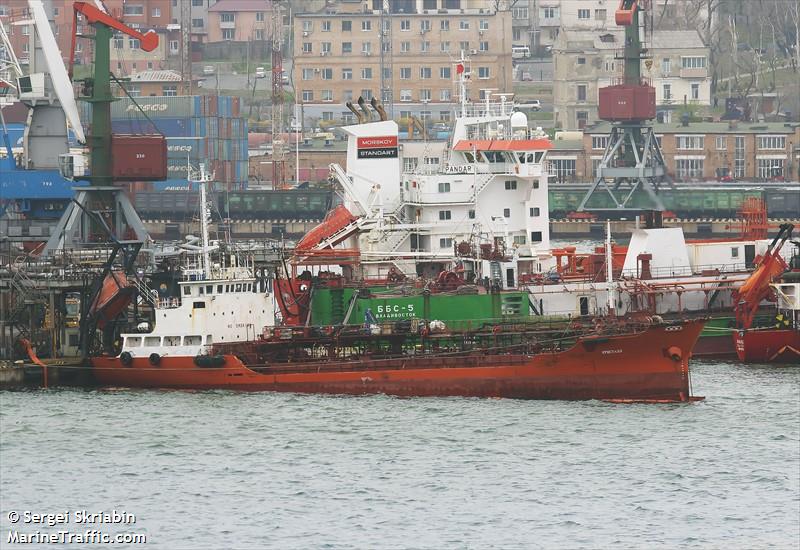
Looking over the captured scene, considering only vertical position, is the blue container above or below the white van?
below

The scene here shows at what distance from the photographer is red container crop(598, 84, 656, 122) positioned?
133 m

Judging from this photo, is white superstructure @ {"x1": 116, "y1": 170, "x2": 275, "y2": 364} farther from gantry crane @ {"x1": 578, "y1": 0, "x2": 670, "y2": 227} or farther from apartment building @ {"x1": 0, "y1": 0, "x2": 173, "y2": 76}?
apartment building @ {"x1": 0, "y1": 0, "x2": 173, "y2": 76}

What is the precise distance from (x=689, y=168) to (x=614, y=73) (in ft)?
44.1

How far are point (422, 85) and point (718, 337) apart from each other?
89976 millimetres

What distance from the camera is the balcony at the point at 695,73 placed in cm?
15675

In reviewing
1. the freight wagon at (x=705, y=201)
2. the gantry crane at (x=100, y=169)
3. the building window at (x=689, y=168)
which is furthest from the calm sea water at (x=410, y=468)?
the building window at (x=689, y=168)

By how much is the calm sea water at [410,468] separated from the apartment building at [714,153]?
83.7 metres

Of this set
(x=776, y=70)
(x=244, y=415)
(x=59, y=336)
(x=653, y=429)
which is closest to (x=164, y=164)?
(x=59, y=336)

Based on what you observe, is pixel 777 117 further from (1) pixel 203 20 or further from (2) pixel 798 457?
(2) pixel 798 457

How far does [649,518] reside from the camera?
4553cm

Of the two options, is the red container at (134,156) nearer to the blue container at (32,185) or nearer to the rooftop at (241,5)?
the blue container at (32,185)

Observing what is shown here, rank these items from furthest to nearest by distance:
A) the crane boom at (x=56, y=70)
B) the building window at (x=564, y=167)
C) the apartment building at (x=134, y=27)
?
the apartment building at (x=134, y=27) < the building window at (x=564, y=167) < the crane boom at (x=56, y=70)

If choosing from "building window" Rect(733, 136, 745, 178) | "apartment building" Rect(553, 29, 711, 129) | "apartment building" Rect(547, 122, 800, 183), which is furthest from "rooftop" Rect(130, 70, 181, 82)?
"building window" Rect(733, 136, 745, 178)

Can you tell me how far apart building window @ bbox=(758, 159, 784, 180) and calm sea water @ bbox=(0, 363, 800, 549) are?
8481cm
